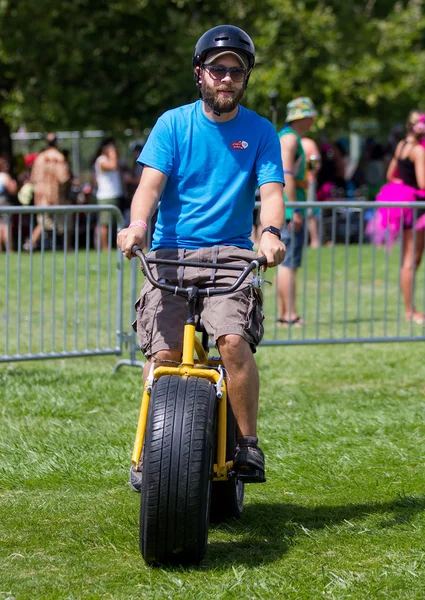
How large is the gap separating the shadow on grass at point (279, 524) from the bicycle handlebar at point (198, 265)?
1023 mm

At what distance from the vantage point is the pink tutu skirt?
920 centimetres

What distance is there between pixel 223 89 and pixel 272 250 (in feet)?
2.36

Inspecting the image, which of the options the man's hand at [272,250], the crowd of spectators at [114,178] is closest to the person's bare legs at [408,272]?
the crowd of spectators at [114,178]

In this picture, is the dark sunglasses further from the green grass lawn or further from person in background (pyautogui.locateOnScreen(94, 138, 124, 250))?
person in background (pyautogui.locateOnScreen(94, 138, 124, 250))

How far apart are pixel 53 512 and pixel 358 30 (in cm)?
1978

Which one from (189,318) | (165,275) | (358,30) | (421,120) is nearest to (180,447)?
(189,318)

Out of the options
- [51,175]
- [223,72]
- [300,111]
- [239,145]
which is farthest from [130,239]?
[51,175]

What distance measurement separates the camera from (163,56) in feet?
69.9

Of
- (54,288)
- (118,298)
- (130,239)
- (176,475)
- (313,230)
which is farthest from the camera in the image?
(313,230)

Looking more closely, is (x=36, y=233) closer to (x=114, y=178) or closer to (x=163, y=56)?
(x=114, y=178)

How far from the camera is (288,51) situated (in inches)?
860

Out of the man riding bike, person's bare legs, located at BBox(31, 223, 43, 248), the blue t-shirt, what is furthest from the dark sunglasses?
person's bare legs, located at BBox(31, 223, 43, 248)

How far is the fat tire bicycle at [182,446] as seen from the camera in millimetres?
3852

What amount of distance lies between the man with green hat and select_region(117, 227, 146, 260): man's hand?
510 cm
